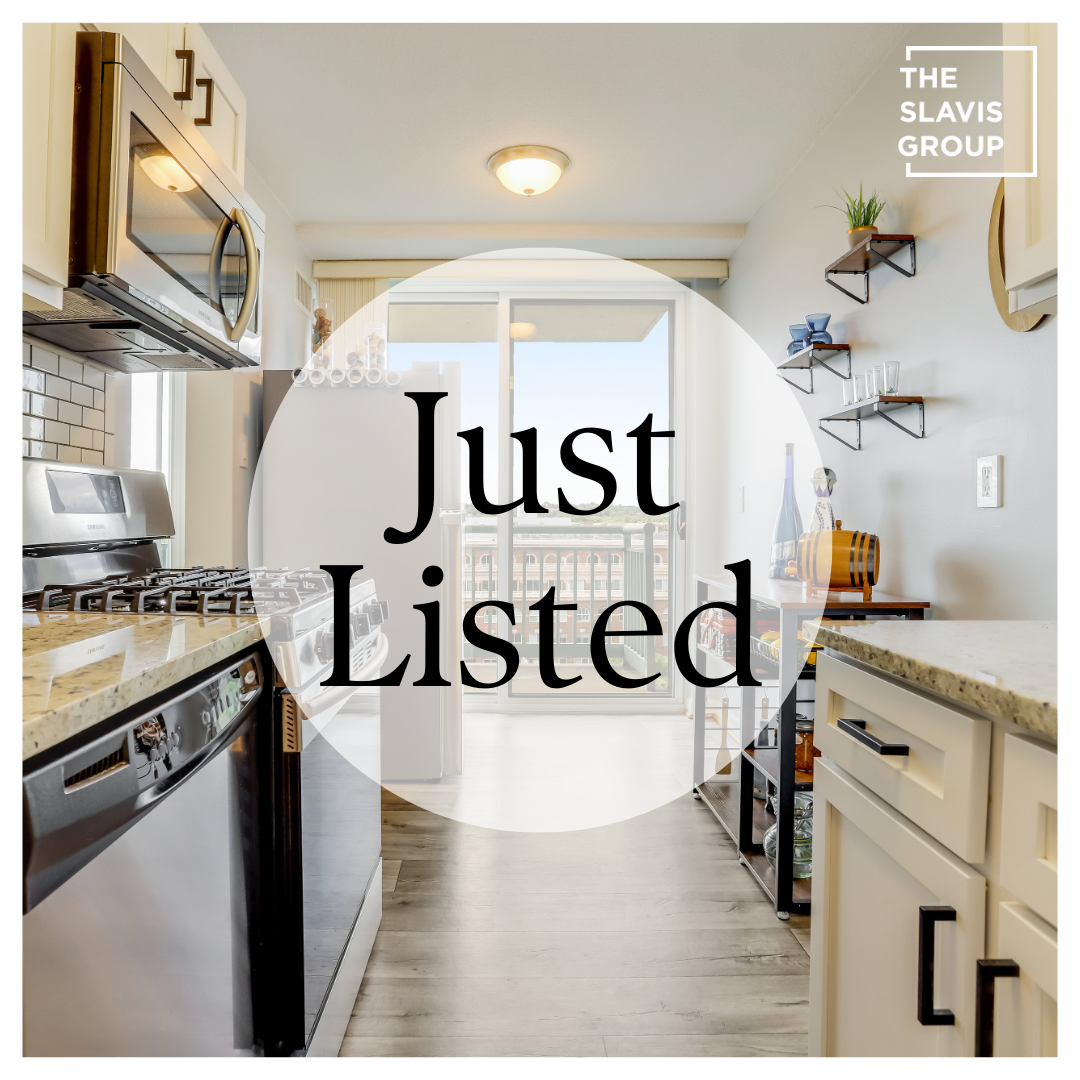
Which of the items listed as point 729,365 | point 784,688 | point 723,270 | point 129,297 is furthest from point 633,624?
point 129,297

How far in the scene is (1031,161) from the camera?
1072 millimetres

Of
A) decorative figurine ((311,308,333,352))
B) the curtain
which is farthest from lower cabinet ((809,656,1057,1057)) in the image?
the curtain

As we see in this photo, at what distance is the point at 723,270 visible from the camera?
382 cm

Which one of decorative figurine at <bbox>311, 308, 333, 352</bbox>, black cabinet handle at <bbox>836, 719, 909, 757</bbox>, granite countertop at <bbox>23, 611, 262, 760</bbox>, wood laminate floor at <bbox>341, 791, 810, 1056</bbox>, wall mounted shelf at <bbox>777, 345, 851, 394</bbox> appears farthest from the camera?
decorative figurine at <bbox>311, 308, 333, 352</bbox>

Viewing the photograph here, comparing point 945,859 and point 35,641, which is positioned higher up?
point 35,641

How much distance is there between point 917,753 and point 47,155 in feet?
4.82

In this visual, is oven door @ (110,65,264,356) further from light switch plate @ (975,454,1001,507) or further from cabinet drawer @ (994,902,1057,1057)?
light switch plate @ (975,454,1001,507)

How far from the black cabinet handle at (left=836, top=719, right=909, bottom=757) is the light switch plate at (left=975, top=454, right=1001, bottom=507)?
36.5 inches

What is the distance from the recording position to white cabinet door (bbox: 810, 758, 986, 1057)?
77 centimetres

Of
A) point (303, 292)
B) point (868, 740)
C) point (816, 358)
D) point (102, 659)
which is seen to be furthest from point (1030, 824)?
point (303, 292)

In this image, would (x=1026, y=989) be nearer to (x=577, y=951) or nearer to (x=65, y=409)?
(x=577, y=951)

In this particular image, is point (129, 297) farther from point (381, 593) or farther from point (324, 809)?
point (381, 593)
